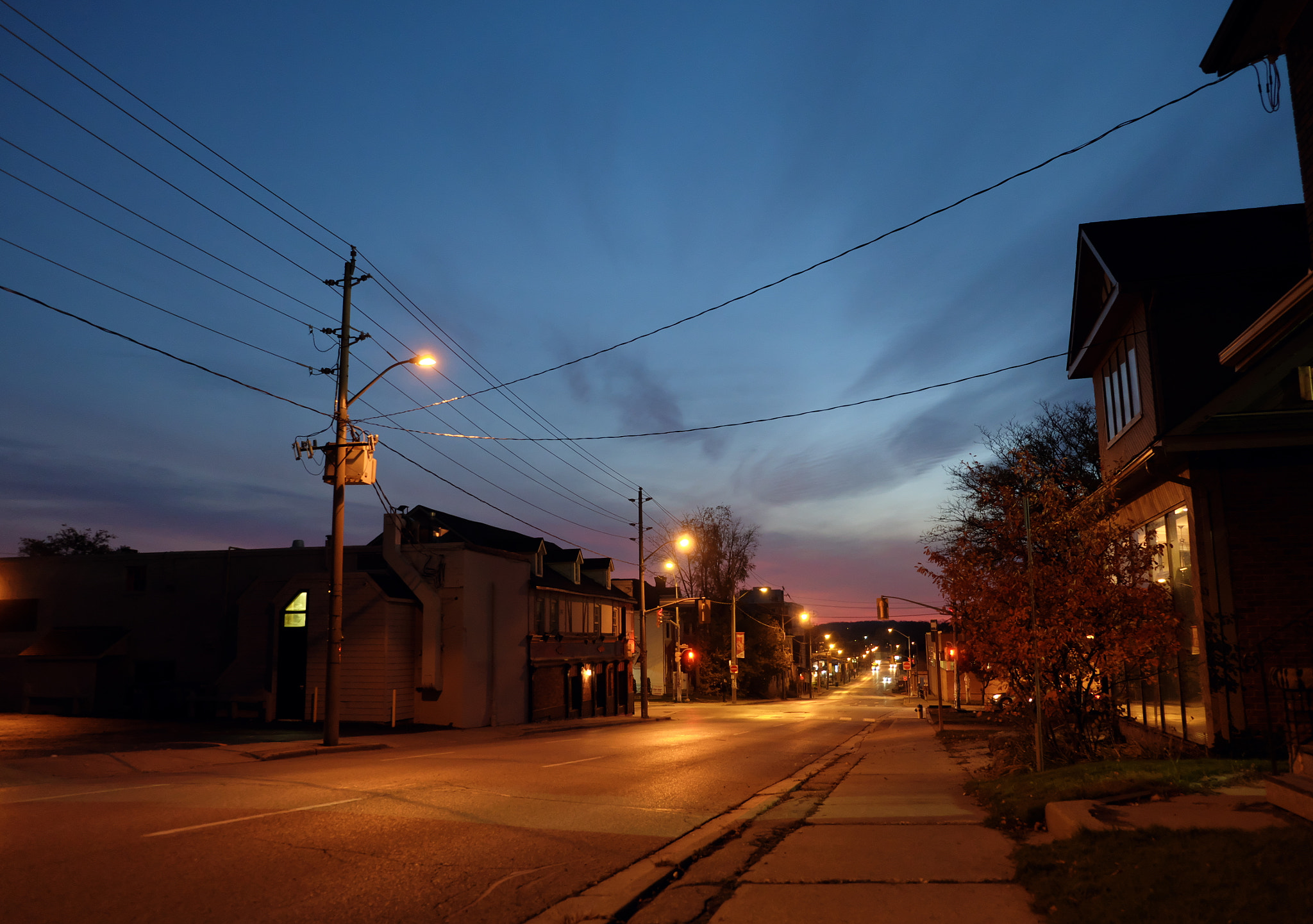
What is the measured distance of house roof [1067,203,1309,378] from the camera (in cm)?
1505

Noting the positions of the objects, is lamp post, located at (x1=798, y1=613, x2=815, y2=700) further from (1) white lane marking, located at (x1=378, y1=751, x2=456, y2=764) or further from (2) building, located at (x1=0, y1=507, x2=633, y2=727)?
(1) white lane marking, located at (x1=378, y1=751, x2=456, y2=764)

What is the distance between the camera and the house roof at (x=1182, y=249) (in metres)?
15.1

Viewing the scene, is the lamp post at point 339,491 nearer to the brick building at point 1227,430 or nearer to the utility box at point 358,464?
the utility box at point 358,464

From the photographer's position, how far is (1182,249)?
51.9ft

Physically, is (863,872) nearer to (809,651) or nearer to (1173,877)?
(1173,877)

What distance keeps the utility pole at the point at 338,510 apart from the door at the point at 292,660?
11052mm

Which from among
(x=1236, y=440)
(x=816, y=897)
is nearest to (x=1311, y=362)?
(x=1236, y=440)

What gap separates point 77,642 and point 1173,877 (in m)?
37.9

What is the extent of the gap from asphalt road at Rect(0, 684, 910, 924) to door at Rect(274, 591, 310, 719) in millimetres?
16079

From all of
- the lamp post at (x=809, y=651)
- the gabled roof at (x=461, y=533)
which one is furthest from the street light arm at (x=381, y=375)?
the lamp post at (x=809, y=651)

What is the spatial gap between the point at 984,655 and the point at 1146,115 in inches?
327

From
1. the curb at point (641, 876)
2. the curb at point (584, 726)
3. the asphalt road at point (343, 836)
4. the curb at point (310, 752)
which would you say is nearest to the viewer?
the curb at point (641, 876)

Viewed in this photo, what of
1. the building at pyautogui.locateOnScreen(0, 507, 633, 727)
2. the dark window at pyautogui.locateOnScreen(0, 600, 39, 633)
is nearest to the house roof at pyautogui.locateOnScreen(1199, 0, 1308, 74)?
the building at pyautogui.locateOnScreen(0, 507, 633, 727)

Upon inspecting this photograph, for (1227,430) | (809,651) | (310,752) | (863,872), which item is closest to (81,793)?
(310,752)
